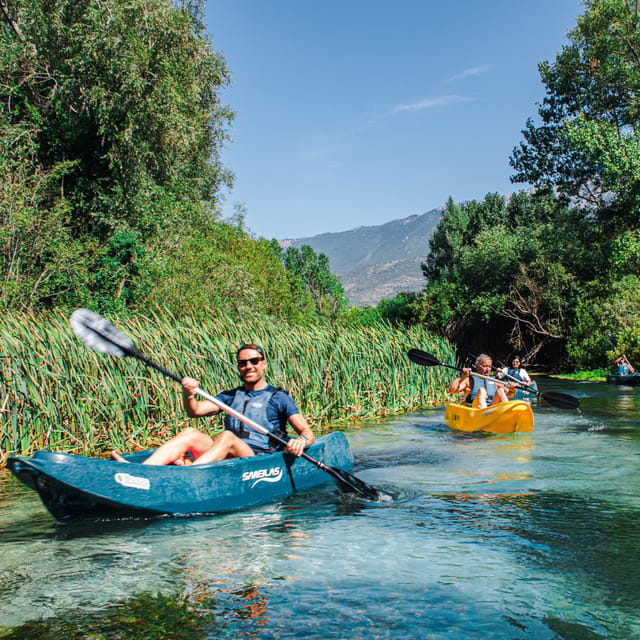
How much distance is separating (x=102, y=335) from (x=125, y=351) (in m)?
0.25

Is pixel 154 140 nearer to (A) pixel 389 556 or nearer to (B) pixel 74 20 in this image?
(B) pixel 74 20

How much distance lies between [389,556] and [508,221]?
41.9 meters

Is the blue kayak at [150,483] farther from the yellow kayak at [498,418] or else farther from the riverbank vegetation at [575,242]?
the riverbank vegetation at [575,242]

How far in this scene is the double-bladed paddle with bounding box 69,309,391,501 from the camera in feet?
19.5

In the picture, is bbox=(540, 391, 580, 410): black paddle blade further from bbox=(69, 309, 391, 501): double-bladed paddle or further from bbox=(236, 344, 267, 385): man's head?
bbox=(236, 344, 267, 385): man's head

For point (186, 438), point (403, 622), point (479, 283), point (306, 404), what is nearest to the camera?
point (403, 622)

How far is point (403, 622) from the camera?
3523mm

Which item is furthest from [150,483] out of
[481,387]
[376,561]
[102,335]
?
[481,387]

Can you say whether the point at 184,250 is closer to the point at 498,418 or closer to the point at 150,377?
the point at 150,377

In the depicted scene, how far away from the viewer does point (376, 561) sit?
4488 mm

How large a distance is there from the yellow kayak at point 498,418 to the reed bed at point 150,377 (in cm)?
240

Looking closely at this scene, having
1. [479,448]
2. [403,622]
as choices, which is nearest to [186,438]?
[403,622]

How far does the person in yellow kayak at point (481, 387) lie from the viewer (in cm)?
1070

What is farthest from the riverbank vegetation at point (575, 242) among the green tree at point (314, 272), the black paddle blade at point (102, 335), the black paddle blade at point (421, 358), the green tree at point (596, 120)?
the black paddle blade at point (102, 335)
